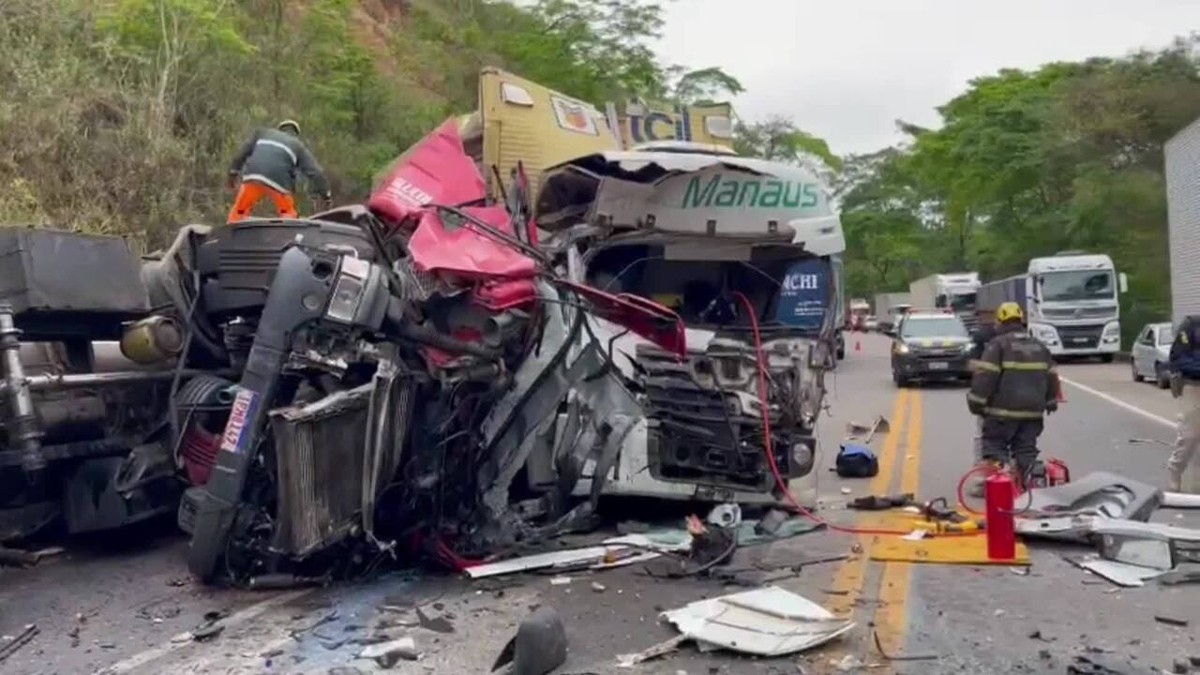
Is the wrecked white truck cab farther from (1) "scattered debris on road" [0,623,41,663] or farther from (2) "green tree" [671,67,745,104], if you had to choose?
(2) "green tree" [671,67,745,104]

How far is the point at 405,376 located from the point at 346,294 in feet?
1.82

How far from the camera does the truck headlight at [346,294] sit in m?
6.64

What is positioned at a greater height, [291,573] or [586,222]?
[586,222]

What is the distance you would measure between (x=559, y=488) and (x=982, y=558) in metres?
2.46

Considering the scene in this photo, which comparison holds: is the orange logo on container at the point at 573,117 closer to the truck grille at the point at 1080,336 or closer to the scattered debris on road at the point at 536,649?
the scattered debris on road at the point at 536,649

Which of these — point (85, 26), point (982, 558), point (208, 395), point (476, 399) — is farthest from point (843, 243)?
point (85, 26)

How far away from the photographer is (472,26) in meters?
29.4

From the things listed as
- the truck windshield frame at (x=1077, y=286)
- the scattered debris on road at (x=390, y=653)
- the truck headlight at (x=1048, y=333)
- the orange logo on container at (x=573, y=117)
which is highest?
the orange logo on container at (x=573, y=117)

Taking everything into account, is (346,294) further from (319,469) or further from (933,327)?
(933,327)

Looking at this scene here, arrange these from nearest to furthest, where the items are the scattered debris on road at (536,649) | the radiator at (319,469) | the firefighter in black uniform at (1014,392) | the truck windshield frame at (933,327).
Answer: the scattered debris on road at (536,649) < the radiator at (319,469) < the firefighter in black uniform at (1014,392) < the truck windshield frame at (933,327)

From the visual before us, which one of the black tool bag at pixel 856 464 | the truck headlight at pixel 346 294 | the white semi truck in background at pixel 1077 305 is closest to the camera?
the truck headlight at pixel 346 294

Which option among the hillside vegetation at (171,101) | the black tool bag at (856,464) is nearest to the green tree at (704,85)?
the hillside vegetation at (171,101)

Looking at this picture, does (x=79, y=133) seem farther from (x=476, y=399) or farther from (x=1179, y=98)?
(x=1179, y=98)

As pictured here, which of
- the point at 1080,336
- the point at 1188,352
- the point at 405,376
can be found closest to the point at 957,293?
the point at 1080,336
